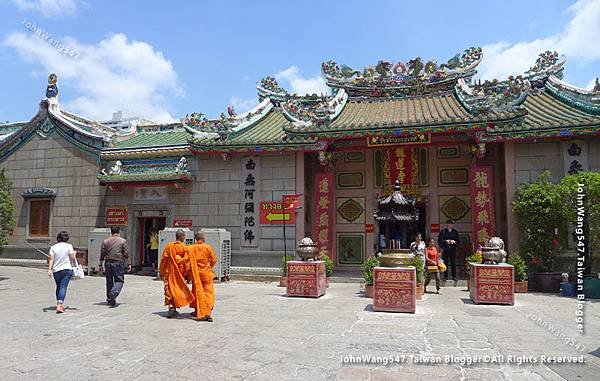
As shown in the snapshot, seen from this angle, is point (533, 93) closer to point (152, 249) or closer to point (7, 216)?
Answer: point (152, 249)

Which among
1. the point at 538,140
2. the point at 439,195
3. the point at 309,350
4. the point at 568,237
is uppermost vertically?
the point at 538,140

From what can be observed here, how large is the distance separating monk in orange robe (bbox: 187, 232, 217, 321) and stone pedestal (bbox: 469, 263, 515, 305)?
4.97 meters

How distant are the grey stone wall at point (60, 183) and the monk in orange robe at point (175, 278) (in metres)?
9.18

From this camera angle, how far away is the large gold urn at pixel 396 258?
7605 mm

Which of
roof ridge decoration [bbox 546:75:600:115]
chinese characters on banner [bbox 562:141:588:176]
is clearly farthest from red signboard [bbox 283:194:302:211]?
roof ridge decoration [bbox 546:75:600:115]

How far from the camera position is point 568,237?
1069cm

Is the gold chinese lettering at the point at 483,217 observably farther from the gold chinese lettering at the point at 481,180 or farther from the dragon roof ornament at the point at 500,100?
the dragon roof ornament at the point at 500,100

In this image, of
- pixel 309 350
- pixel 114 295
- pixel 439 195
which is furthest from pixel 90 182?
pixel 309 350

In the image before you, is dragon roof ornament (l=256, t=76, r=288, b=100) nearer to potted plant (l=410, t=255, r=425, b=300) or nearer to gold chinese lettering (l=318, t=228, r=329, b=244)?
gold chinese lettering (l=318, t=228, r=329, b=244)

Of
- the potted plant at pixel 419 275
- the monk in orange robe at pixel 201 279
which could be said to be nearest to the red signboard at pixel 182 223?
the monk in orange robe at pixel 201 279

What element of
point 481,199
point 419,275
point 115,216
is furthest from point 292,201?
point 115,216

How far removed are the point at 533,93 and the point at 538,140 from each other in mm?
3157

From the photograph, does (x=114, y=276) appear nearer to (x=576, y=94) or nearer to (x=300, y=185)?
(x=300, y=185)

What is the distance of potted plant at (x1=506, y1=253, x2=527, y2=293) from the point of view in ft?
33.0
